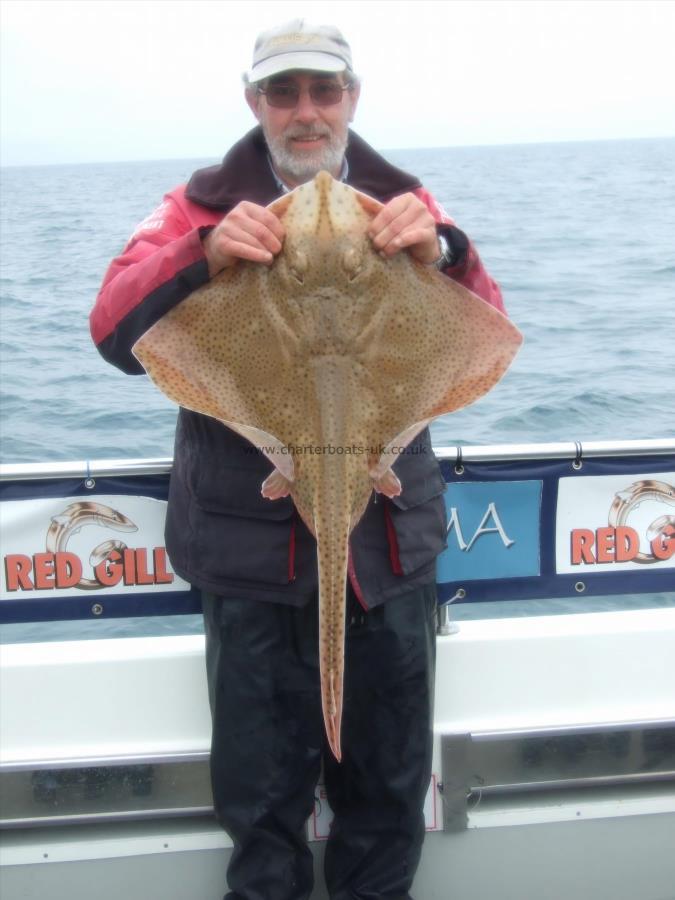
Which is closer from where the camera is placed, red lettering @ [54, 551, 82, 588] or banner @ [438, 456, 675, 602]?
red lettering @ [54, 551, 82, 588]

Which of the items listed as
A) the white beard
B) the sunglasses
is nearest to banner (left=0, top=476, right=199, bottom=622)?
the white beard

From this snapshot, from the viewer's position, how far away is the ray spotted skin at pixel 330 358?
2.31m

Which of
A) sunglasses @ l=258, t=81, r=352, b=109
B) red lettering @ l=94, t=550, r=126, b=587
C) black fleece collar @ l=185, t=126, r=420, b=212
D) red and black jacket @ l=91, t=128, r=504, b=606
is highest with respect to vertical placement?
sunglasses @ l=258, t=81, r=352, b=109

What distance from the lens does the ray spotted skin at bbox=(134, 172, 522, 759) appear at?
2.31m

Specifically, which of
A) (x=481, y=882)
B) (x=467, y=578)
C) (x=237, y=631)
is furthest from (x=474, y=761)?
(x=237, y=631)

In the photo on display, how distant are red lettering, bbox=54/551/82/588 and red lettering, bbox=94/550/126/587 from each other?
0.07m

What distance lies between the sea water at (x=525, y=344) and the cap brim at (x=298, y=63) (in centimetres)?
391

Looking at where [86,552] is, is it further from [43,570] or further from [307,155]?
[307,155]

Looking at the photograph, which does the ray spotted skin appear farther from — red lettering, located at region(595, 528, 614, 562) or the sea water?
the sea water

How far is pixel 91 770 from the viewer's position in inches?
119

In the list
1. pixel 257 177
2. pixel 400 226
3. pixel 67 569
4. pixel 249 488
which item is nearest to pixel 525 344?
pixel 67 569

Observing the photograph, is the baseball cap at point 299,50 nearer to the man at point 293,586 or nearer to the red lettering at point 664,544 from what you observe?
the man at point 293,586

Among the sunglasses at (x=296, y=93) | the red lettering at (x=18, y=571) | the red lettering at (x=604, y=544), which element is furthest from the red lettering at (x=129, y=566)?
the red lettering at (x=604, y=544)

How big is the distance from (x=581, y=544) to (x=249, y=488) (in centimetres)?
150
